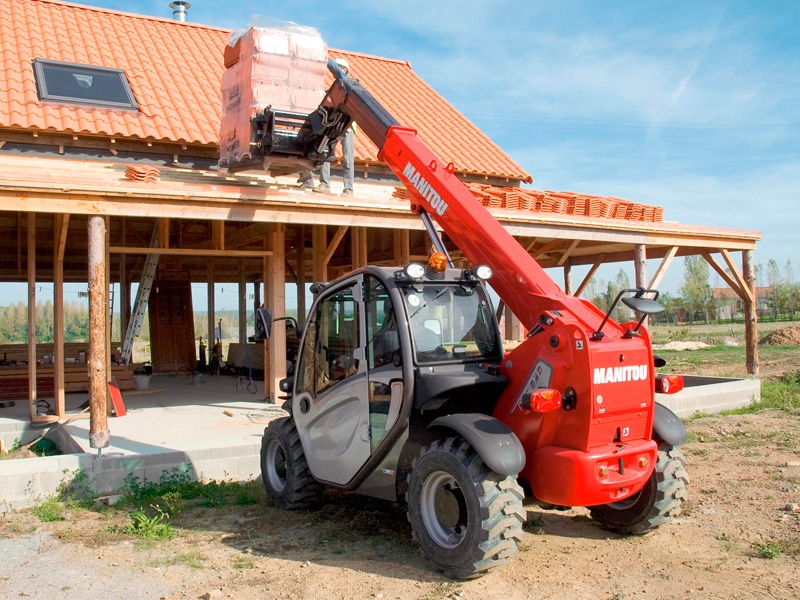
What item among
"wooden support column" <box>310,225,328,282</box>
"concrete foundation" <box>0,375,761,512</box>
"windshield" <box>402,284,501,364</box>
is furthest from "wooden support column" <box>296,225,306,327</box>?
"windshield" <box>402,284,501,364</box>

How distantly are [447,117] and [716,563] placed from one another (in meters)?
14.0

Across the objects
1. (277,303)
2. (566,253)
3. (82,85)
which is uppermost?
(82,85)

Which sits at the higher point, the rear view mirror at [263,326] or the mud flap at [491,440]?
the rear view mirror at [263,326]

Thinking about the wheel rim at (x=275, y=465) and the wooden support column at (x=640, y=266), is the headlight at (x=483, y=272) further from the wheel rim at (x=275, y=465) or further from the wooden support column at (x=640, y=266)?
the wooden support column at (x=640, y=266)

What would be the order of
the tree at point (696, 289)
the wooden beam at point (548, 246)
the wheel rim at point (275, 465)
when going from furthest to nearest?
the tree at point (696, 289), the wooden beam at point (548, 246), the wheel rim at point (275, 465)

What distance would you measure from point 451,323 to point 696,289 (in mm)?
50438

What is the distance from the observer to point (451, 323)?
17.1ft

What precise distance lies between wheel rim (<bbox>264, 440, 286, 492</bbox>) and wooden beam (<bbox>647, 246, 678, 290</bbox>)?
25.8 feet

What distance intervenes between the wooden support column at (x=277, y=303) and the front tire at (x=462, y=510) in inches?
234

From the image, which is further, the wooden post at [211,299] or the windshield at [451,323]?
the wooden post at [211,299]

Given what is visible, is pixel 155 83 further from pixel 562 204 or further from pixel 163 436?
pixel 163 436

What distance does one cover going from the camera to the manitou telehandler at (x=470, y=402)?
4309 millimetres

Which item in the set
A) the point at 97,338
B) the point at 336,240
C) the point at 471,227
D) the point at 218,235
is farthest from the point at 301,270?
the point at 471,227

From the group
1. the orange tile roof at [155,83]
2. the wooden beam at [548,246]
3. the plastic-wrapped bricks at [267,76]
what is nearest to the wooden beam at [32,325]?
the orange tile roof at [155,83]
